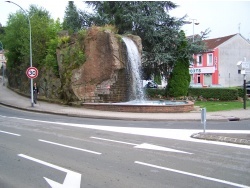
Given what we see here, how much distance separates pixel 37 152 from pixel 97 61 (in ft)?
47.6

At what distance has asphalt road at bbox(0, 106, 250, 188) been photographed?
5.79 metres

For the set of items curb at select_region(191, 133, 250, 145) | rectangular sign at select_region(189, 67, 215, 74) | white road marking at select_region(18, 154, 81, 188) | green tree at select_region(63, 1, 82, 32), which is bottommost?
white road marking at select_region(18, 154, 81, 188)

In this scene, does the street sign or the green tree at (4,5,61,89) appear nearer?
the street sign

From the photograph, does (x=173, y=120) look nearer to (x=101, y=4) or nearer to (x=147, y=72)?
(x=147, y=72)

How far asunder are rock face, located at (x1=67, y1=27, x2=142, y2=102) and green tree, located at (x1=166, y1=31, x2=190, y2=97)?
841cm

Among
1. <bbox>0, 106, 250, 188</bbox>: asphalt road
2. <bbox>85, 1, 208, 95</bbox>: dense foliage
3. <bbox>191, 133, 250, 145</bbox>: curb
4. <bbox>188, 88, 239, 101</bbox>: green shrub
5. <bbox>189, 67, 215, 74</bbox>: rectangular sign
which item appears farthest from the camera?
<bbox>189, 67, 215, 74</bbox>: rectangular sign

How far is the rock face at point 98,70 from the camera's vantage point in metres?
22.0

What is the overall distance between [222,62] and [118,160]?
49.2 metres

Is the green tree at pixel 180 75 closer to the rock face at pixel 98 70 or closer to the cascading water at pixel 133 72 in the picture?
the cascading water at pixel 133 72

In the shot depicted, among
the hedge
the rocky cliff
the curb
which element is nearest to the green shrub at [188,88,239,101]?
the hedge

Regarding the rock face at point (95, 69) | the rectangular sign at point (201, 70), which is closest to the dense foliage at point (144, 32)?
the rock face at point (95, 69)

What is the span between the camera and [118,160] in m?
7.38

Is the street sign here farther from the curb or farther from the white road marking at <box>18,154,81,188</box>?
the white road marking at <box>18,154,81,188</box>

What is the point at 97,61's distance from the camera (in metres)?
22.1
